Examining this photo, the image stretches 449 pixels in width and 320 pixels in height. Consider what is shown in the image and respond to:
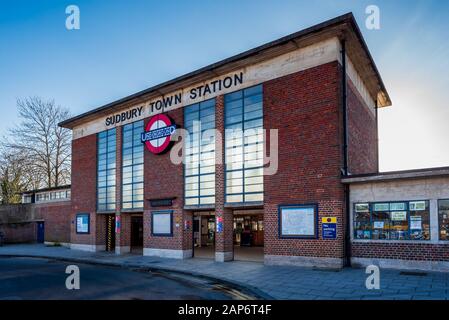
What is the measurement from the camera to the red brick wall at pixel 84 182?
26438mm

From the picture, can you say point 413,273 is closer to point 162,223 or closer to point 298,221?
point 298,221

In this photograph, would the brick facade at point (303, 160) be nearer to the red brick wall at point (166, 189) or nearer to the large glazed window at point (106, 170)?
the red brick wall at point (166, 189)

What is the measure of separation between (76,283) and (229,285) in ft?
16.5

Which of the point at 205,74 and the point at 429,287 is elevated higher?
the point at 205,74

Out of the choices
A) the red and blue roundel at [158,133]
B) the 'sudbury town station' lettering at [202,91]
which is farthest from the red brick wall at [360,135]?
the red and blue roundel at [158,133]

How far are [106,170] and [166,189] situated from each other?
6.37 m

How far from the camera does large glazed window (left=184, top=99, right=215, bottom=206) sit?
19547mm

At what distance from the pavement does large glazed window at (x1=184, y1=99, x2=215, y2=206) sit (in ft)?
12.0

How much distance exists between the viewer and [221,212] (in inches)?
741

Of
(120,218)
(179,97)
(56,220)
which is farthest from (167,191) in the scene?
(56,220)

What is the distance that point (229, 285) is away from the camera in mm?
12883

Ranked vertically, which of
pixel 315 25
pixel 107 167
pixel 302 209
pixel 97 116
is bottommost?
pixel 302 209
